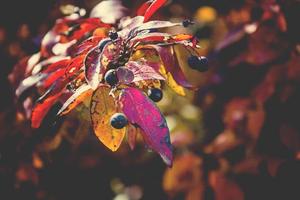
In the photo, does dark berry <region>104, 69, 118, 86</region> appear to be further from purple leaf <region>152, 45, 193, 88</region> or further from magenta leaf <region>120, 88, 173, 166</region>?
purple leaf <region>152, 45, 193, 88</region>

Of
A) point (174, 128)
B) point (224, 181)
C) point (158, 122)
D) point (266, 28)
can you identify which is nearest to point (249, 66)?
point (266, 28)

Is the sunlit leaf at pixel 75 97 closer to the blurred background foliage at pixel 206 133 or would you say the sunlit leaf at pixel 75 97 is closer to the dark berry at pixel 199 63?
the dark berry at pixel 199 63

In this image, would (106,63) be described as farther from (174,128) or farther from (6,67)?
(174,128)

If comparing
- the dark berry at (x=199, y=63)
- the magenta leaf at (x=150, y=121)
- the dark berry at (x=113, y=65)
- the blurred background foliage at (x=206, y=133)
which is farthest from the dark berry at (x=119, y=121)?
the blurred background foliage at (x=206, y=133)

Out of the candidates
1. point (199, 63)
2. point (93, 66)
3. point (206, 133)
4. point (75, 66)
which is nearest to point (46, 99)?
point (75, 66)

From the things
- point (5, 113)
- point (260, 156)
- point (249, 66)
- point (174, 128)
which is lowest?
point (174, 128)
